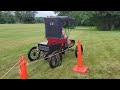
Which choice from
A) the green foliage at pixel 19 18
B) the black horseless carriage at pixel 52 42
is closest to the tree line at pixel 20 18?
the green foliage at pixel 19 18

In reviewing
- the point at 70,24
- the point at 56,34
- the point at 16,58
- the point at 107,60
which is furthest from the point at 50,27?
the point at 107,60

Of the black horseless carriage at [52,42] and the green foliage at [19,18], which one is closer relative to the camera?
the black horseless carriage at [52,42]

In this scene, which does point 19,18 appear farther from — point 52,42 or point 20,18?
point 52,42

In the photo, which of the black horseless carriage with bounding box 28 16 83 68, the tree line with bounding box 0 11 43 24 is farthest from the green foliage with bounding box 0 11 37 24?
the black horseless carriage with bounding box 28 16 83 68

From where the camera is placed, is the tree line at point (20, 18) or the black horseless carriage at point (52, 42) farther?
the tree line at point (20, 18)

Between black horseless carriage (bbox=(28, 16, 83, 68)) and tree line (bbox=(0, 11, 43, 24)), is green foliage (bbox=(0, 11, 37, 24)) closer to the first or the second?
tree line (bbox=(0, 11, 43, 24))

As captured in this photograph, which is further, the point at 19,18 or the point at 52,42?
the point at 19,18

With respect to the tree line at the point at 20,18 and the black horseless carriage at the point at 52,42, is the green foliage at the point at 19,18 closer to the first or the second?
the tree line at the point at 20,18

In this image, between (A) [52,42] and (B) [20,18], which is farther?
(B) [20,18]

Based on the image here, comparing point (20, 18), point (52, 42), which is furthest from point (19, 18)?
point (52, 42)

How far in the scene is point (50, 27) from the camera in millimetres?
9008
